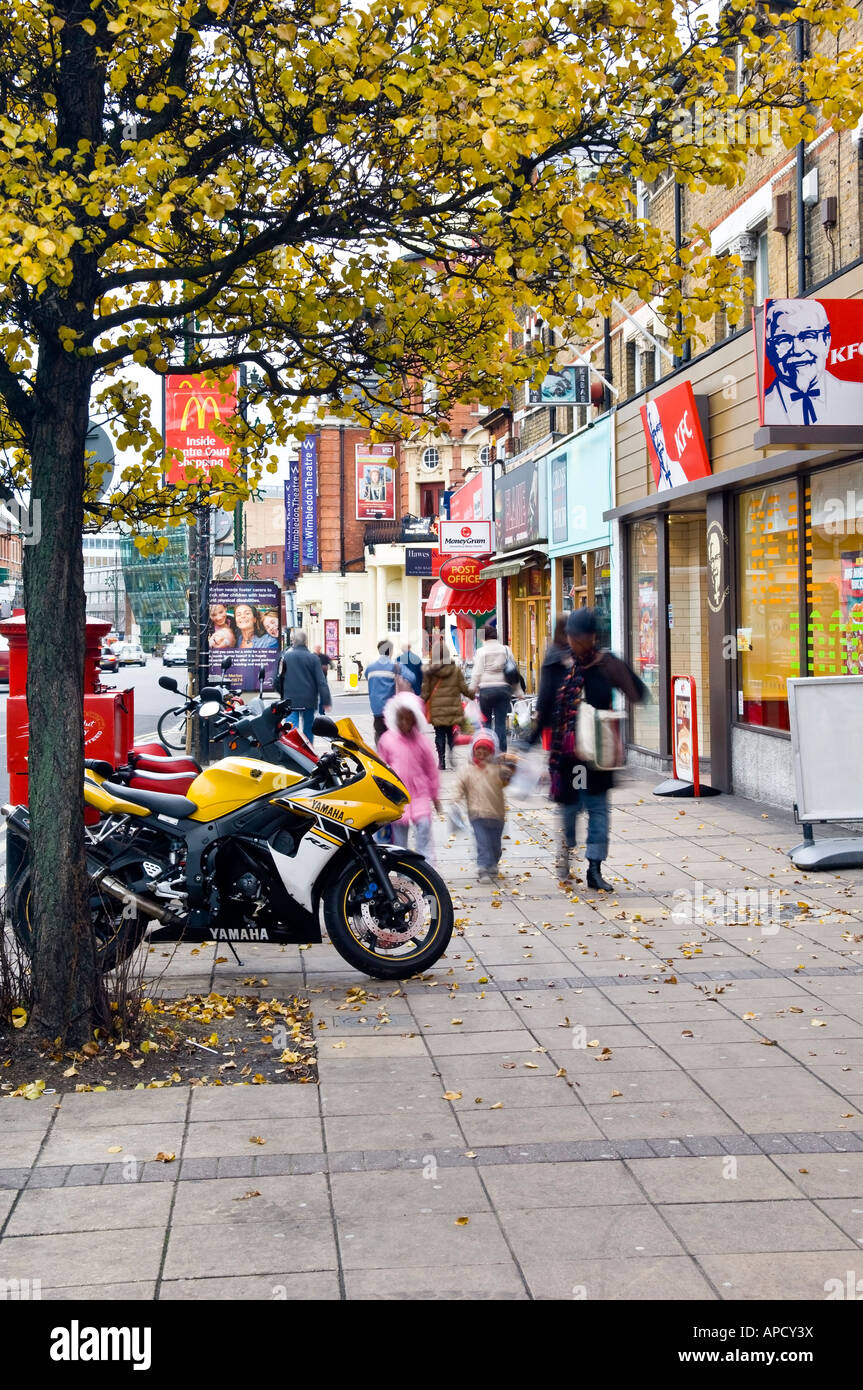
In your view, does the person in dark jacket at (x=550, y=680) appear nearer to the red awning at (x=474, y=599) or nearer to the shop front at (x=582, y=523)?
the shop front at (x=582, y=523)

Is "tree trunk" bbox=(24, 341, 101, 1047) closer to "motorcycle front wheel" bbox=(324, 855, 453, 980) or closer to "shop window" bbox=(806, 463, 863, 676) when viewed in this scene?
"motorcycle front wheel" bbox=(324, 855, 453, 980)

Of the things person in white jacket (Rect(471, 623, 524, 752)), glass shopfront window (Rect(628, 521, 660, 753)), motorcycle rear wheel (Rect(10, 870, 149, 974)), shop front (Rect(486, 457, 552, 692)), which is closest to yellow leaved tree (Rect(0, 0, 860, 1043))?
motorcycle rear wheel (Rect(10, 870, 149, 974))

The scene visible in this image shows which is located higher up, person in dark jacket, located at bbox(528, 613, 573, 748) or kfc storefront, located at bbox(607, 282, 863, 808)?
kfc storefront, located at bbox(607, 282, 863, 808)

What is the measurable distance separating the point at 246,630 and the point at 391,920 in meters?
17.6


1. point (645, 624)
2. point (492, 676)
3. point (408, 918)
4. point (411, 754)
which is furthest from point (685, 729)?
point (408, 918)

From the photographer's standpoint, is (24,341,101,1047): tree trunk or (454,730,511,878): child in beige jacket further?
(454,730,511,878): child in beige jacket

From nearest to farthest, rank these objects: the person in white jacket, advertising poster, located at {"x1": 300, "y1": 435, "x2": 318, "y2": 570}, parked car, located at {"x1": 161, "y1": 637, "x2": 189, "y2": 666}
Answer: the person in white jacket, parked car, located at {"x1": 161, "y1": 637, "x2": 189, "y2": 666}, advertising poster, located at {"x1": 300, "y1": 435, "x2": 318, "y2": 570}

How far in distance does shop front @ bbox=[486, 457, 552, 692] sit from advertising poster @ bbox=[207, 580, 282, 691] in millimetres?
5620

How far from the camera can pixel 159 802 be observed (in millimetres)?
7207

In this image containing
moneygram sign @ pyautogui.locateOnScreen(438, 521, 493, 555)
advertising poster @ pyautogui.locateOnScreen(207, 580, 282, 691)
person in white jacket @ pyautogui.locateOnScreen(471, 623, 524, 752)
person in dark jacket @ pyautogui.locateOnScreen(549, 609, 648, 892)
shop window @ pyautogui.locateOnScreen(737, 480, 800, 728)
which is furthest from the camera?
moneygram sign @ pyautogui.locateOnScreen(438, 521, 493, 555)

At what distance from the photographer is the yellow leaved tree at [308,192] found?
18.6 ft

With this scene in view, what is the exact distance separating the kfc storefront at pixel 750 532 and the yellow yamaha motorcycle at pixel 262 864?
5336 mm

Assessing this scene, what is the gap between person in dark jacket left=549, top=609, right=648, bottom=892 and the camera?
9883 mm

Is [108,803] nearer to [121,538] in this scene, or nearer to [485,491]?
[121,538]
